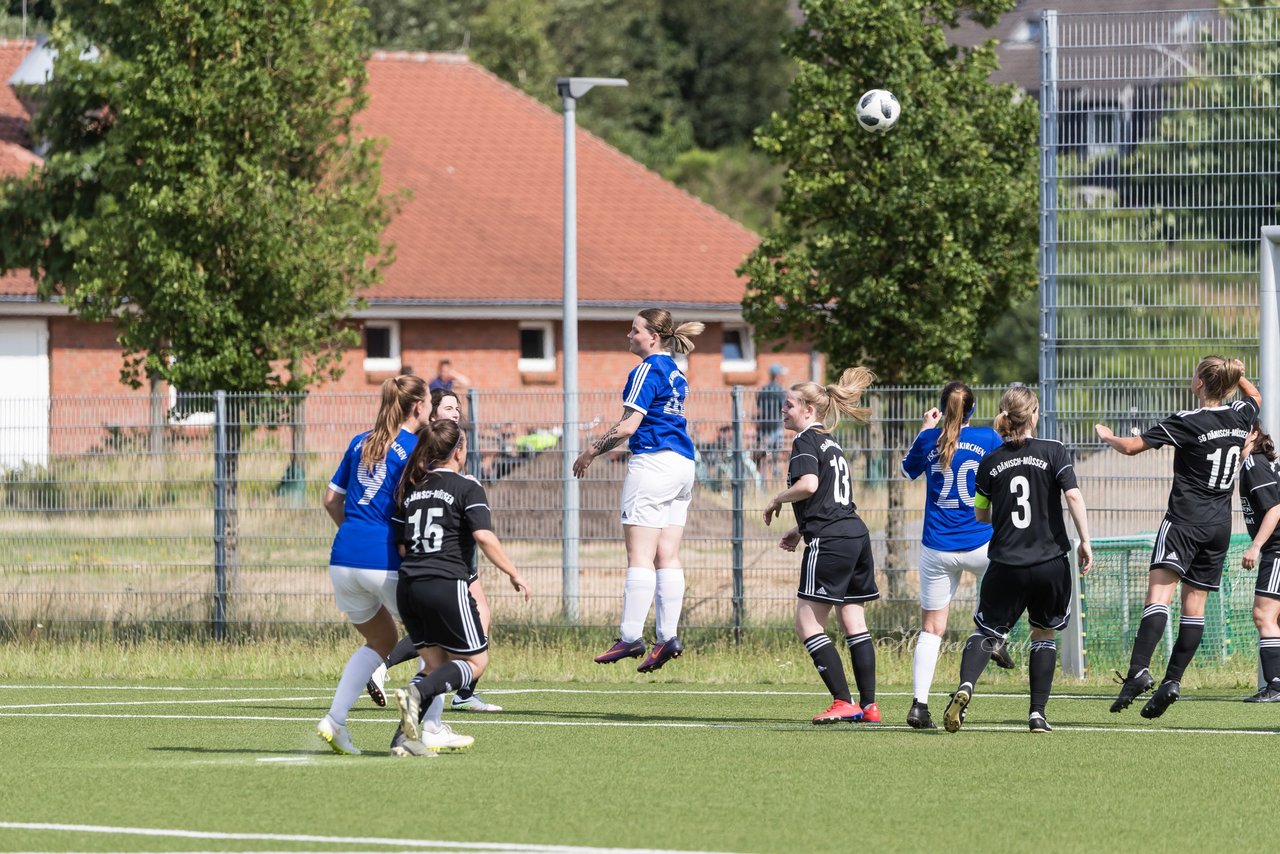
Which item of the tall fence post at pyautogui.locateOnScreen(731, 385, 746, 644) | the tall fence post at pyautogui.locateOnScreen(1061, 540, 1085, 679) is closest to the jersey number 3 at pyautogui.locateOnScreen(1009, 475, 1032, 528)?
the tall fence post at pyautogui.locateOnScreen(1061, 540, 1085, 679)

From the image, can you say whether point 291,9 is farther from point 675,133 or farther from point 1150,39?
point 675,133

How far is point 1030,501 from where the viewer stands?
10.3 metres

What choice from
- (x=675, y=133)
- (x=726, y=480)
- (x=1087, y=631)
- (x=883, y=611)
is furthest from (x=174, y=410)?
(x=675, y=133)

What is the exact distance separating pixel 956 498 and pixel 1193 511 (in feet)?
4.21

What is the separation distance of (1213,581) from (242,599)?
28.5 ft

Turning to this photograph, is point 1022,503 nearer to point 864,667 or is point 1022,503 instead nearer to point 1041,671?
point 1041,671

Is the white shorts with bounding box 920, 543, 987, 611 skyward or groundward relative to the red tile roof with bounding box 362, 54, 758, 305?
groundward

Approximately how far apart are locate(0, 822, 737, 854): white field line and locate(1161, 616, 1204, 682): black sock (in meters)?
4.67

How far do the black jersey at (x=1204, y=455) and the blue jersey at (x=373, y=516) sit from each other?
4060mm

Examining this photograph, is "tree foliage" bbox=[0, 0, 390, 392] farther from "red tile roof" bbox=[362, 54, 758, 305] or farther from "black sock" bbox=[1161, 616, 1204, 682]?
"red tile roof" bbox=[362, 54, 758, 305]

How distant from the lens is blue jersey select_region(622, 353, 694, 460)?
458 inches

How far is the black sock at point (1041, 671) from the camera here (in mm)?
10570

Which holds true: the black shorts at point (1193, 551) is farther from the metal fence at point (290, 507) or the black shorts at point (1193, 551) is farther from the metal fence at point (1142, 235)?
the metal fence at point (290, 507)

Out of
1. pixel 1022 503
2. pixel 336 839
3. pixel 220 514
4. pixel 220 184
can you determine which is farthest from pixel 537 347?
pixel 336 839
